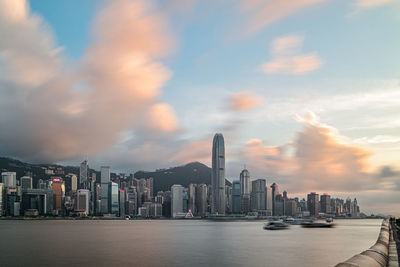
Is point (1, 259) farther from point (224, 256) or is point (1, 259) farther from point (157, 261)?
point (224, 256)

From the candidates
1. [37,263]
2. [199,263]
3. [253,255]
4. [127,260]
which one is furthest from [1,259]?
[253,255]

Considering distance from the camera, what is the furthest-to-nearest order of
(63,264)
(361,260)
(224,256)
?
(224,256), (63,264), (361,260)

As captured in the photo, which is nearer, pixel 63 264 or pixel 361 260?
pixel 361 260

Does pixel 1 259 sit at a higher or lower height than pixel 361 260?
lower

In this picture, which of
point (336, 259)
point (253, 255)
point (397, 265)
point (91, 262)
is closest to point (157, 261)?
point (91, 262)

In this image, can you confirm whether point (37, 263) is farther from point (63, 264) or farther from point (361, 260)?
point (361, 260)

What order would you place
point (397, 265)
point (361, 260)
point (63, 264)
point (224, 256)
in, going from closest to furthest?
point (361, 260)
point (397, 265)
point (63, 264)
point (224, 256)

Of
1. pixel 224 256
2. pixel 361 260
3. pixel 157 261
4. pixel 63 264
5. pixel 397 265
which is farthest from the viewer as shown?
pixel 224 256

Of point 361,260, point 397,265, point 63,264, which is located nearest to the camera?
point 361,260

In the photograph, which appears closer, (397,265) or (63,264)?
(397,265)
